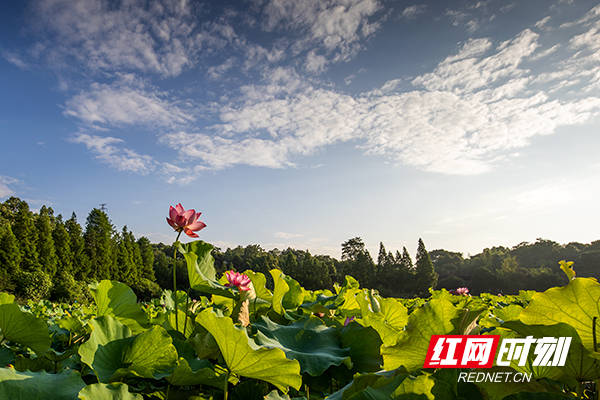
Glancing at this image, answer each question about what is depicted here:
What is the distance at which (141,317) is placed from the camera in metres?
1.14

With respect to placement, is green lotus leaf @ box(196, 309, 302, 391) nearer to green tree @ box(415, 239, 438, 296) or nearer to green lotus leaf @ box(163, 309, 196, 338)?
green lotus leaf @ box(163, 309, 196, 338)

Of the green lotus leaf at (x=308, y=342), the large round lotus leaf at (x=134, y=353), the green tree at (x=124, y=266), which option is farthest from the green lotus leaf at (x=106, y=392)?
the green tree at (x=124, y=266)

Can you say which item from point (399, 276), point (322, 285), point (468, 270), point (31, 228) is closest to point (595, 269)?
point (468, 270)

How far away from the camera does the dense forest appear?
81.0ft

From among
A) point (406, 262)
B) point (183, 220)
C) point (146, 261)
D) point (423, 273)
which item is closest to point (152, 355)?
point (183, 220)

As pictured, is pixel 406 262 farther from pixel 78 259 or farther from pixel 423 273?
pixel 78 259

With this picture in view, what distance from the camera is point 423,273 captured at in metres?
46.1

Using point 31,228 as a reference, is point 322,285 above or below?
below

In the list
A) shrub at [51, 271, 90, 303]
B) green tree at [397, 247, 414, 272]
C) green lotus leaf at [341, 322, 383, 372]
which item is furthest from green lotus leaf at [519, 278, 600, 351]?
green tree at [397, 247, 414, 272]

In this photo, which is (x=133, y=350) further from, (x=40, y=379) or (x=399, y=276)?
(x=399, y=276)

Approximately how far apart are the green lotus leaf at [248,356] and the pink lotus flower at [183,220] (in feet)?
2.45

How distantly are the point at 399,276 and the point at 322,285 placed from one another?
12.3 m

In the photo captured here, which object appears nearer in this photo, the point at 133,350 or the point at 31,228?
the point at 133,350

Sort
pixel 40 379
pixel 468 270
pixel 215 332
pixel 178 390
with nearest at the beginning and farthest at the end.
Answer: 1. pixel 40 379
2. pixel 215 332
3. pixel 178 390
4. pixel 468 270
